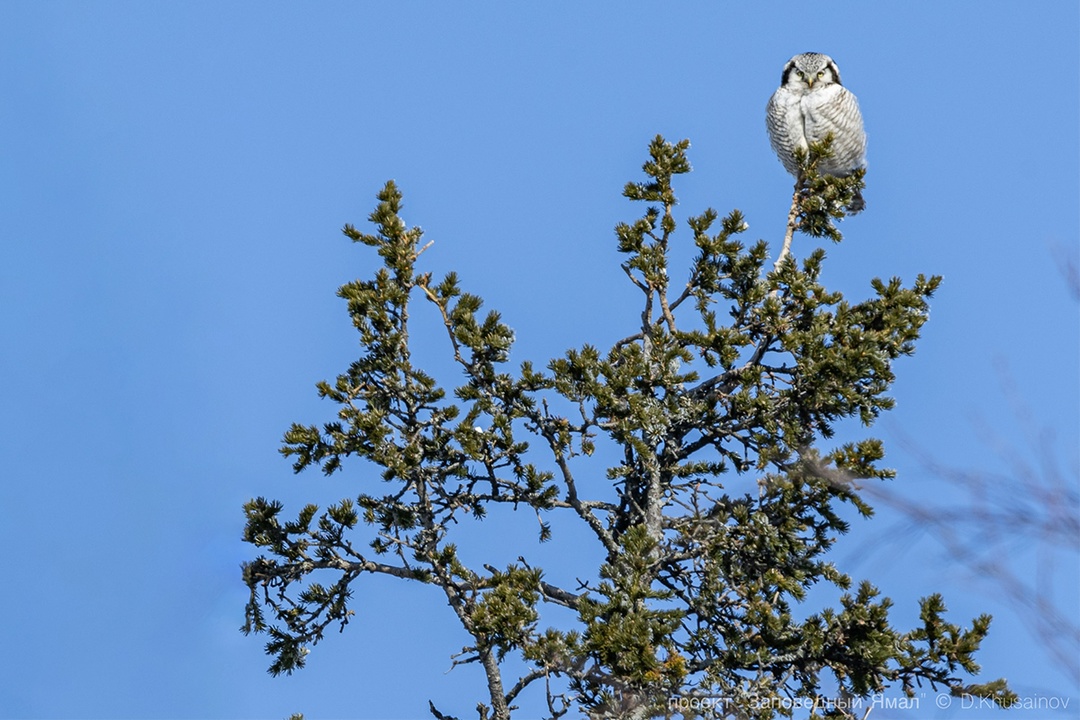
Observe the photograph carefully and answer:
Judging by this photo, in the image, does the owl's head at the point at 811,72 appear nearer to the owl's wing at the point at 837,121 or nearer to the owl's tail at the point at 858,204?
the owl's wing at the point at 837,121

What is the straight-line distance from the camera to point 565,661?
277 inches

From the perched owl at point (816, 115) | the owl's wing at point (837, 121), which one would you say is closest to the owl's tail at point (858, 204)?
the perched owl at point (816, 115)

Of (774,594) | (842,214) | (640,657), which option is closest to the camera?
(640,657)

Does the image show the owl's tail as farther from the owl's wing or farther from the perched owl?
the owl's wing

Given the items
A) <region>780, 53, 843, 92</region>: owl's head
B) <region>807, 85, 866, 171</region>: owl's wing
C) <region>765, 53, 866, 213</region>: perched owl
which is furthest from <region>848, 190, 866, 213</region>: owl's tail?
<region>780, 53, 843, 92</region>: owl's head

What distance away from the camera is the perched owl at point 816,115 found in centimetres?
1359

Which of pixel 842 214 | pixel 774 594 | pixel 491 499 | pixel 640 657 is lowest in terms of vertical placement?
pixel 640 657

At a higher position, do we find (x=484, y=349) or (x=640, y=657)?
(x=484, y=349)

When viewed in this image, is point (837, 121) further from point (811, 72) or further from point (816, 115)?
point (811, 72)

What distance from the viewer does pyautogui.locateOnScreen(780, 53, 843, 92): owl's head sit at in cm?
1387

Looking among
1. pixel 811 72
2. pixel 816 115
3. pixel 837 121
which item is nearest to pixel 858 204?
pixel 837 121

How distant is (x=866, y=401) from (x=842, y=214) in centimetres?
159

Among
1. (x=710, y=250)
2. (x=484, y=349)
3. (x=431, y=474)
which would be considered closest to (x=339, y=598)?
(x=431, y=474)

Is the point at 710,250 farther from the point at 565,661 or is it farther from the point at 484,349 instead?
the point at 565,661
